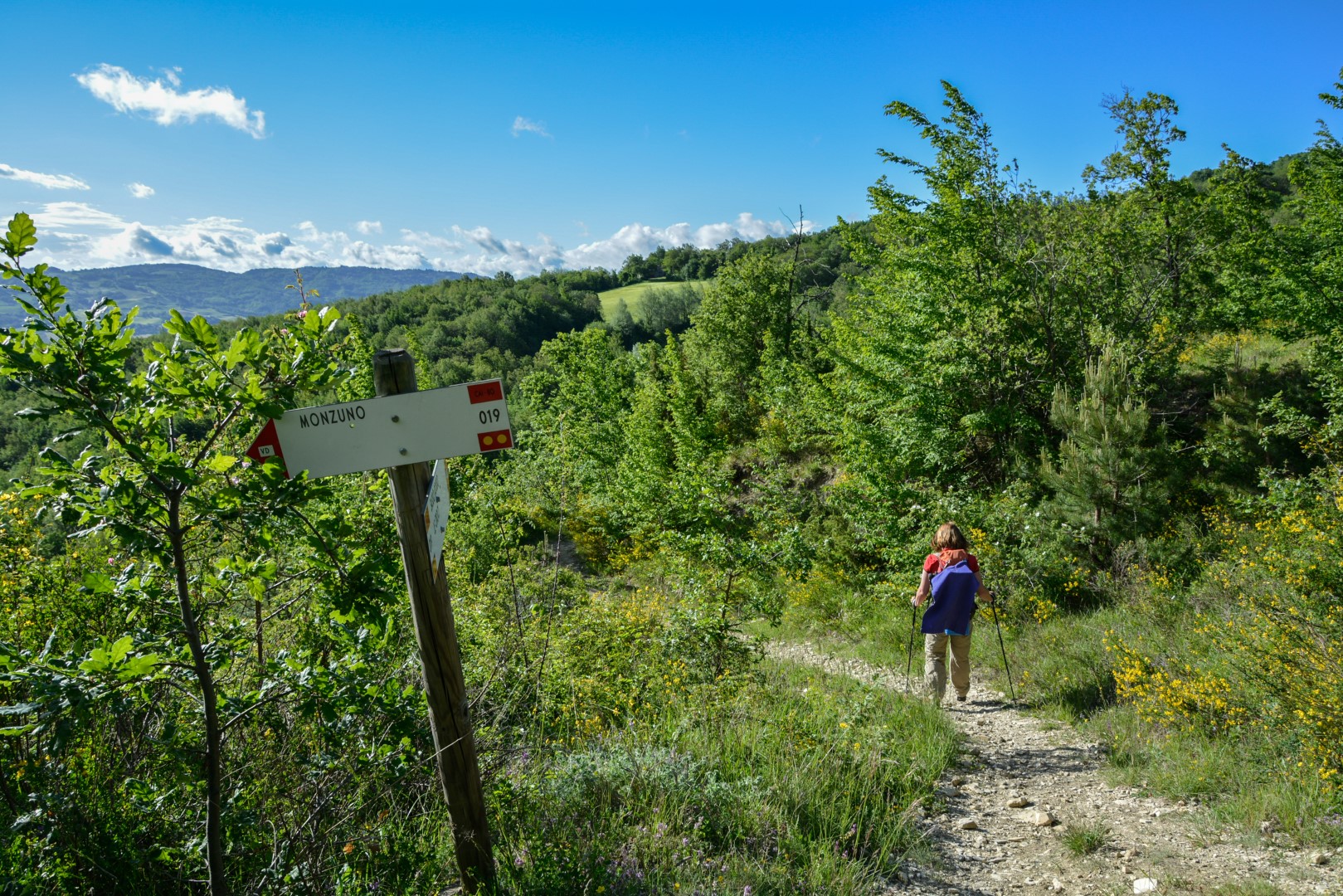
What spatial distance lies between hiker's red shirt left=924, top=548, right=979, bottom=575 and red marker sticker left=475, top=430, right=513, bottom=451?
4976 millimetres

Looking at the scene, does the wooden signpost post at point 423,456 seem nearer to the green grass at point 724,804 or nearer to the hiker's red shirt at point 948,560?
the green grass at point 724,804

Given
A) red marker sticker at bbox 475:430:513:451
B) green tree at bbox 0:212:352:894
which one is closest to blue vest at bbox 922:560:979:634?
red marker sticker at bbox 475:430:513:451

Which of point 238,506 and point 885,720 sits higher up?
point 238,506

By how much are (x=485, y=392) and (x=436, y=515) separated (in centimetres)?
50

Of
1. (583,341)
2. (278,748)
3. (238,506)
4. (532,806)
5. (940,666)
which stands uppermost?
(583,341)

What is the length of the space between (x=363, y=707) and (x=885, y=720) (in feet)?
13.0

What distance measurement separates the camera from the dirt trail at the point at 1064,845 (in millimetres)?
3414

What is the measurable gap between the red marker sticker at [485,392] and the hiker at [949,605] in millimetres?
4990

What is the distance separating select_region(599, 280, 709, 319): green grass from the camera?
81.4 m

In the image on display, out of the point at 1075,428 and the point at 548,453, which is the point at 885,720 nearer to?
the point at 1075,428

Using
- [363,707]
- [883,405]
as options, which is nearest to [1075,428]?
[883,405]

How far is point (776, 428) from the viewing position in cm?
2088

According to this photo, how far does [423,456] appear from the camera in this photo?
99.4 inches

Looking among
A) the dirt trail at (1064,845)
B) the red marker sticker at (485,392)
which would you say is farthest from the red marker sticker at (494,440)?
the dirt trail at (1064,845)
